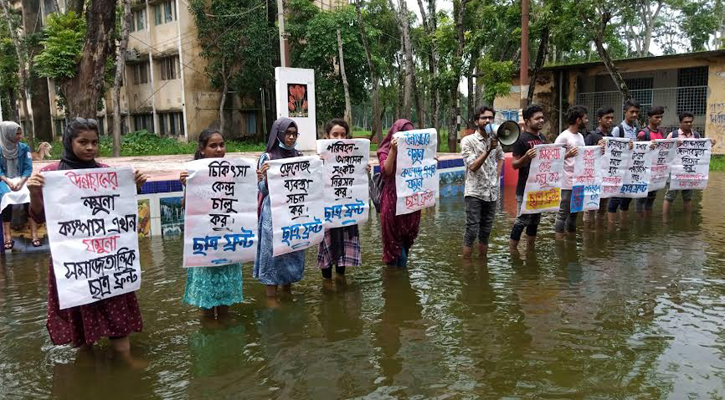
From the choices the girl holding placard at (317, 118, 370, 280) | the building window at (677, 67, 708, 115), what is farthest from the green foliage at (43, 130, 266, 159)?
the girl holding placard at (317, 118, 370, 280)

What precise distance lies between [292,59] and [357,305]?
24150mm

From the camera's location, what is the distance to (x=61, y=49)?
2275 centimetres

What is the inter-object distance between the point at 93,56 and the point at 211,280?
579 inches

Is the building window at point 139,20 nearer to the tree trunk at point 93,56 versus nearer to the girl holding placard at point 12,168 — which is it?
the tree trunk at point 93,56

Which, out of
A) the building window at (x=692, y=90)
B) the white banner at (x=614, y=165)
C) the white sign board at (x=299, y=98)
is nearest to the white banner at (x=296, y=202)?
the white banner at (x=614, y=165)

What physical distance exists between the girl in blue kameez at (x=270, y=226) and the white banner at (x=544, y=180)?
284cm

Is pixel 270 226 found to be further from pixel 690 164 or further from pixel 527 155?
pixel 690 164

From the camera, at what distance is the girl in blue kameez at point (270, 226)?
4.94 m

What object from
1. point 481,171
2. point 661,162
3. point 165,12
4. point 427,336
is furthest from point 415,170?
point 165,12

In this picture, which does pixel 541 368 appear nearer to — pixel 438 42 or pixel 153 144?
pixel 438 42

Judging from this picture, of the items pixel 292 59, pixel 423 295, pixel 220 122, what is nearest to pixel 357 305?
pixel 423 295

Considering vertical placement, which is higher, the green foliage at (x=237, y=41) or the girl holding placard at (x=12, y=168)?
the green foliage at (x=237, y=41)

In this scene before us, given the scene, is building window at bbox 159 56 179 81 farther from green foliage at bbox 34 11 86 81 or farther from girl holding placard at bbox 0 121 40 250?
girl holding placard at bbox 0 121 40 250

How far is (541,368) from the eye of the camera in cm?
367
